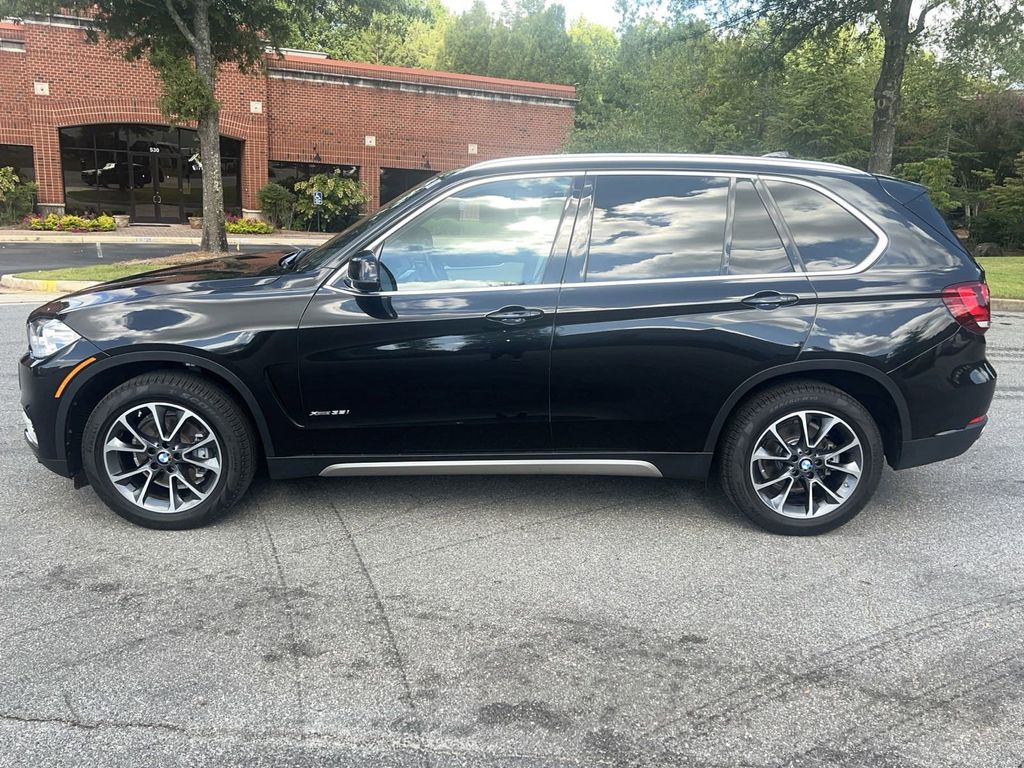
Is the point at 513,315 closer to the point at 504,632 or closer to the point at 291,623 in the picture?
the point at 504,632

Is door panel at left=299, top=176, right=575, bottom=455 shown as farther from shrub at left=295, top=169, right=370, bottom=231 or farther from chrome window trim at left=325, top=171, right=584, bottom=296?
shrub at left=295, top=169, right=370, bottom=231

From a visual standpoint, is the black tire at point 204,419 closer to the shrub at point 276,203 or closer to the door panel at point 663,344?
the door panel at point 663,344

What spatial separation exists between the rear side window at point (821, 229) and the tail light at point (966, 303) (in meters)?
0.43

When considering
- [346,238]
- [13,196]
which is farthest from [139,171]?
[346,238]

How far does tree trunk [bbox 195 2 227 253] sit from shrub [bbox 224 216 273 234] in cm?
989

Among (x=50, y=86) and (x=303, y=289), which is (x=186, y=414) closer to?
(x=303, y=289)

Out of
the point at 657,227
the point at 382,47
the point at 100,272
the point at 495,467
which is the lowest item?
the point at 100,272

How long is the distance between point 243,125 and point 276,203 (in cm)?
299

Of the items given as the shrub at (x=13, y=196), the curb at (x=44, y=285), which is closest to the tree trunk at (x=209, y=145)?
the curb at (x=44, y=285)

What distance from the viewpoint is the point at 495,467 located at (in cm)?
382

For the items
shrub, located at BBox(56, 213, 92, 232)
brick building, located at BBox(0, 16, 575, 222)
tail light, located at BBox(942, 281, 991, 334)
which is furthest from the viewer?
brick building, located at BBox(0, 16, 575, 222)

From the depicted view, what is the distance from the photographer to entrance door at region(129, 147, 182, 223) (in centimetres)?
2803

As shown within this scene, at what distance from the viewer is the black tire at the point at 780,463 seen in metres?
3.76

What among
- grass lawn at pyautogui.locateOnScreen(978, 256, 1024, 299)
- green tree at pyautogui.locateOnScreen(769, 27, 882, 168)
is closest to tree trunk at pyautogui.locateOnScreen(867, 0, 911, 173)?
grass lawn at pyautogui.locateOnScreen(978, 256, 1024, 299)
